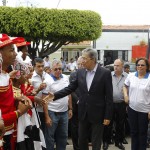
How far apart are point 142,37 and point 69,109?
3496 cm

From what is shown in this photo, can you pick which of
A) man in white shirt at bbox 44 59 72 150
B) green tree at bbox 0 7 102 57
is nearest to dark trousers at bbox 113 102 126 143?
man in white shirt at bbox 44 59 72 150

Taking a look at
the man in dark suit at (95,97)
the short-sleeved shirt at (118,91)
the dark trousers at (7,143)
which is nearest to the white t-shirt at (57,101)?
the man in dark suit at (95,97)

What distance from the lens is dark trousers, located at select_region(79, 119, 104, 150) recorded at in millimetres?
Result: 5852

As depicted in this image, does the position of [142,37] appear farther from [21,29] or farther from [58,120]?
[58,120]

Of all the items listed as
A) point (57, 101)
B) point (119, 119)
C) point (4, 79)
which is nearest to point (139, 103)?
point (57, 101)

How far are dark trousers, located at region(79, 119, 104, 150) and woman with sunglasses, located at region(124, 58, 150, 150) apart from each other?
92 centimetres

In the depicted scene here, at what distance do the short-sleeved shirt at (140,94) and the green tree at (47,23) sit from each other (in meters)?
12.9

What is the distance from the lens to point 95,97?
584 centimetres

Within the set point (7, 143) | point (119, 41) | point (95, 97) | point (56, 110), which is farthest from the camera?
point (119, 41)

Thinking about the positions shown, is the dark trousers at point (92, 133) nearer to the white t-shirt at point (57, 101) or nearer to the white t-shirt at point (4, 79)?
the white t-shirt at point (57, 101)

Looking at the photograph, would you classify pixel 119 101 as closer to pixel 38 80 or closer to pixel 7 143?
pixel 38 80

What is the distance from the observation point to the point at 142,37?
133 feet

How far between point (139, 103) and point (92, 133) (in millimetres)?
1091

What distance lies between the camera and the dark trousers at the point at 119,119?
308 inches
